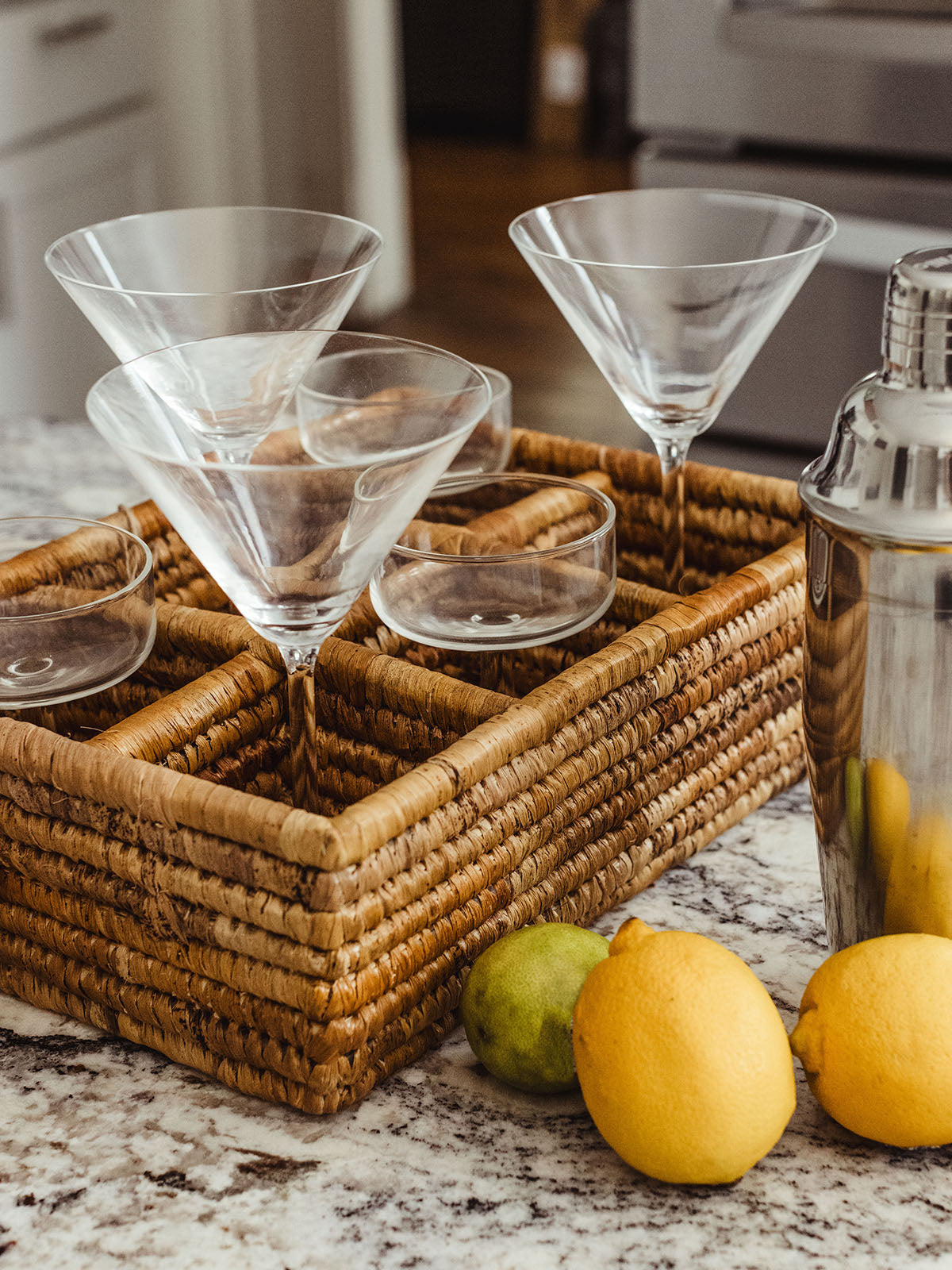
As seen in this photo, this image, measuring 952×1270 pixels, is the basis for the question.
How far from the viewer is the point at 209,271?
0.90 meters

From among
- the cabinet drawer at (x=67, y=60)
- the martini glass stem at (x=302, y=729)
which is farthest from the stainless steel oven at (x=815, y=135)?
the cabinet drawer at (x=67, y=60)

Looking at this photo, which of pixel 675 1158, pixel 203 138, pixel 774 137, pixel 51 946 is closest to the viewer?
pixel 675 1158

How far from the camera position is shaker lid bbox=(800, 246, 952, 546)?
54 centimetres

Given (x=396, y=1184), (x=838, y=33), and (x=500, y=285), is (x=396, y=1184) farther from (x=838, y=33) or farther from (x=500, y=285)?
(x=500, y=285)

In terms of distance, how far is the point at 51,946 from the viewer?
66 centimetres

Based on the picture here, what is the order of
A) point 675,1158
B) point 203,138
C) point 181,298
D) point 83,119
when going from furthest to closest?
point 203,138, point 83,119, point 181,298, point 675,1158

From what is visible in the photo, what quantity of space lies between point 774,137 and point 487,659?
1.19 metres

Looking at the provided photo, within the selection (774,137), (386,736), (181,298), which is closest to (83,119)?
(774,137)

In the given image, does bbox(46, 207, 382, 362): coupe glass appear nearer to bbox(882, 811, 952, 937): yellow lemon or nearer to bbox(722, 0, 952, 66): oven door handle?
bbox(882, 811, 952, 937): yellow lemon

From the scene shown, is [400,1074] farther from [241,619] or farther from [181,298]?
[181,298]

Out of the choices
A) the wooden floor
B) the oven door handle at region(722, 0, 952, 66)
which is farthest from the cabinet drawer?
the oven door handle at region(722, 0, 952, 66)

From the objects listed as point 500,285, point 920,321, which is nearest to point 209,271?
point 920,321

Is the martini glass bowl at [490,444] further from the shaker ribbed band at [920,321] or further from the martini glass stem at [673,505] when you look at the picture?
the shaker ribbed band at [920,321]

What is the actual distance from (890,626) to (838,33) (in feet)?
4.23
